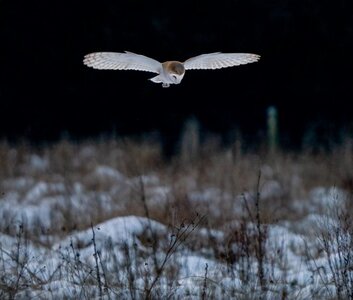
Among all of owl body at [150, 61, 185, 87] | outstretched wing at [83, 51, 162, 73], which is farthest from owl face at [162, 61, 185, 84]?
outstretched wing at [83, 51, 162, 73]

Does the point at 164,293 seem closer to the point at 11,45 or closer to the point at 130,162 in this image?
the point at 130,162

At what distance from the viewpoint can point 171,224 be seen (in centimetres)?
459

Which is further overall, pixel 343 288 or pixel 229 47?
pixel 229 47

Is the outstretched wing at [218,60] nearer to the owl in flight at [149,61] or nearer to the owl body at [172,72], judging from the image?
the owl in flight at [149,61]

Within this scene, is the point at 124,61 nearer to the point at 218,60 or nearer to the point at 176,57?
the point at 218,60

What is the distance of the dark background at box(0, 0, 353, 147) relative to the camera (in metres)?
11.8

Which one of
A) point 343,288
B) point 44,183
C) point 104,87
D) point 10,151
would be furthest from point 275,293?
point 104,87

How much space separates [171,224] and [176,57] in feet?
23.4

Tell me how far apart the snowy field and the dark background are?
2.98 ft

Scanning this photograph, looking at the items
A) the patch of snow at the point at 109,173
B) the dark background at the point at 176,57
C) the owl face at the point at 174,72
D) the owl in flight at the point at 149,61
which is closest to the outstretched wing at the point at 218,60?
the owl in flight at the point at 149,61

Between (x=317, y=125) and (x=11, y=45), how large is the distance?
16.5 feet

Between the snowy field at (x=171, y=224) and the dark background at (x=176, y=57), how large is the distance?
0.91 m

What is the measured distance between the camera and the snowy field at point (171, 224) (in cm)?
411

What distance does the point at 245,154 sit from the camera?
36.2ft
